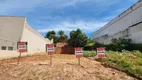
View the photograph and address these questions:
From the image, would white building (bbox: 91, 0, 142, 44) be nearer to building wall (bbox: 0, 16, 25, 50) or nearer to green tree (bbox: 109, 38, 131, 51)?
green tree (bbox: 109, 38, 131, 51)

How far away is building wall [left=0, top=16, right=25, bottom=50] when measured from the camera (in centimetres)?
2157

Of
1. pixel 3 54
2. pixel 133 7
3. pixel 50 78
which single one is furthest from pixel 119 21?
pixel 50 78

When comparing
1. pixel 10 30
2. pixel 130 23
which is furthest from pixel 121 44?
pixel 10 30

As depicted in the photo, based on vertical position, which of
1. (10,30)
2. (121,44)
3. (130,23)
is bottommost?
(121,44)

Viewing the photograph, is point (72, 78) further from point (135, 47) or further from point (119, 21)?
point (119, 21)

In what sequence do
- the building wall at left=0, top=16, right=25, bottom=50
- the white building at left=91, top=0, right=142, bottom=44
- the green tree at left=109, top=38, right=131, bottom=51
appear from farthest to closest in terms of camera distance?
the green tree at left=109, top=38, right=131, bottom=51
the white building at left=91, top=0, right=142, bottom=44
the building wall at left=0, top=16, right=25, bottom=50

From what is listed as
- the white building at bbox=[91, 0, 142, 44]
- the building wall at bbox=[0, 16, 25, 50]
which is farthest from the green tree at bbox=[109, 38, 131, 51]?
the building wall at bbox=[0, 16, 25, 50]

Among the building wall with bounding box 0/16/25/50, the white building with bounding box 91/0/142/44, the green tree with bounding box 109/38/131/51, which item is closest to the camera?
the building wall with bounding box 0/16/25/50

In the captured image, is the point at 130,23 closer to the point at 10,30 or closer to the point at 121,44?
the point at 121,44

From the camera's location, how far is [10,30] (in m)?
22.1

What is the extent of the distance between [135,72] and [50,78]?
4.15 meters

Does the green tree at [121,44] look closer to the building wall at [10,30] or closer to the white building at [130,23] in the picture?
the white building at [130,23]

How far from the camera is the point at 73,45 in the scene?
39875 millimetres

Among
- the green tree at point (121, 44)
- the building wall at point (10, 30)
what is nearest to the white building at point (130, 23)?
the green tree at point (121, 44)
